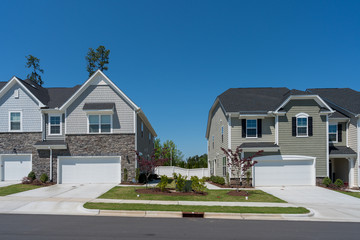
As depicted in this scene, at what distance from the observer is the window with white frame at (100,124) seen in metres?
21.9

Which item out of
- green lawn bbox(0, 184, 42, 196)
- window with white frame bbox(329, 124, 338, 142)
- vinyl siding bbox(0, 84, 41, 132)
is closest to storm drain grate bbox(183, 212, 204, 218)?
green lawn bbox(0, 184, 42, 196)

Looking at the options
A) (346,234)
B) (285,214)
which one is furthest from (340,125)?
(346,234)

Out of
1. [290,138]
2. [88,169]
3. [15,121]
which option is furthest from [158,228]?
[15,121]

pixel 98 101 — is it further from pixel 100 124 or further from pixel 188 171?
pixel 188 171

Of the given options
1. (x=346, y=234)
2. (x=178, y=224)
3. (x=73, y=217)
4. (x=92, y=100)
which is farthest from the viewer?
(x=92, y=100)

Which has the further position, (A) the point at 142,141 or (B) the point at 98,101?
(A) the point at 142,141

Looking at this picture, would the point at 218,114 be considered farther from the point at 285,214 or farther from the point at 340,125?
the point at 285,214

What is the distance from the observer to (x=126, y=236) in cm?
812

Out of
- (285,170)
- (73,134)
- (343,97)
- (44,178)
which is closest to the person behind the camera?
(44,178)

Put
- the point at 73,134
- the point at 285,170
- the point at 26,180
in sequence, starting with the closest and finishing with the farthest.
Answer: the point at 26,180, the point at 285,170, the point at 73,134

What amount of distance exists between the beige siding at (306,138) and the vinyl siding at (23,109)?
794 inches

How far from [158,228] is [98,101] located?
49.6 feet

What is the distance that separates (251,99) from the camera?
2389cm

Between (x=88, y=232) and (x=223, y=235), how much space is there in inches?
168
